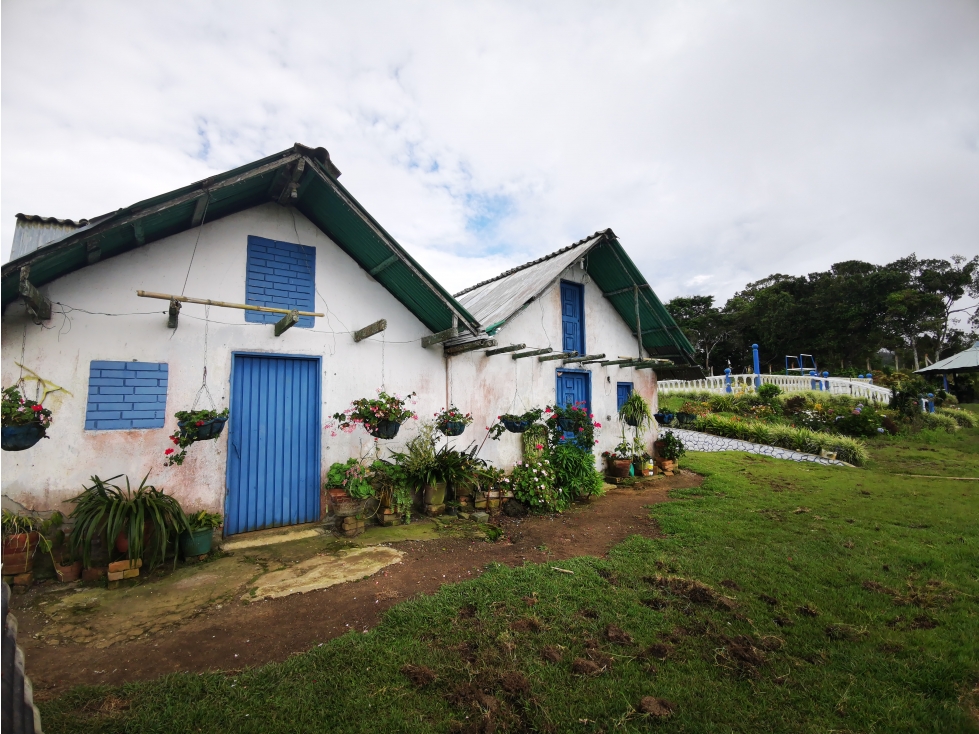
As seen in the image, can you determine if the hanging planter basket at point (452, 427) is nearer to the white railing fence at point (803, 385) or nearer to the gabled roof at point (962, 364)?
the white railing fence at point (803, 385)

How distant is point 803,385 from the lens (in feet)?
64.1

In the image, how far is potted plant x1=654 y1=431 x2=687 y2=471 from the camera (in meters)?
10.5

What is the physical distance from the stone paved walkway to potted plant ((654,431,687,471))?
2994 mm

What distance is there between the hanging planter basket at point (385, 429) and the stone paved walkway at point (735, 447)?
10.3m

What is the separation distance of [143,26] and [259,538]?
5882mm

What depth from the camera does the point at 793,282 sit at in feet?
121

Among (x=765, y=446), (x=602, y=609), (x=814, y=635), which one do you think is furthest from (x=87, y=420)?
(x=765, y=446)

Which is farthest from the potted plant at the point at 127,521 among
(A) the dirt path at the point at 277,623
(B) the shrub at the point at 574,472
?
(B) the shrub at the point at 574,472

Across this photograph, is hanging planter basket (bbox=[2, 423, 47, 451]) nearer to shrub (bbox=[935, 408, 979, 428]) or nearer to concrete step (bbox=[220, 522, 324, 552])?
concrete step (bbox=[220, 522, 324, 552])

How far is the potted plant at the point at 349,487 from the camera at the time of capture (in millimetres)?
5859

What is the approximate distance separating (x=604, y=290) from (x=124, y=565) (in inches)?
369

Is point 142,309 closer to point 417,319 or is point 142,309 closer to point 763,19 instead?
point 417,319

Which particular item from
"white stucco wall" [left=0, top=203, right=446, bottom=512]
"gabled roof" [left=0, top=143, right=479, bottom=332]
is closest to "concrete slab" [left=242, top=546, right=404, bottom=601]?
"white stucco wall" [left=0, top=203, right=446, bottom=512]

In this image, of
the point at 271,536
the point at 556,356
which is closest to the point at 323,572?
the point at 271,536
